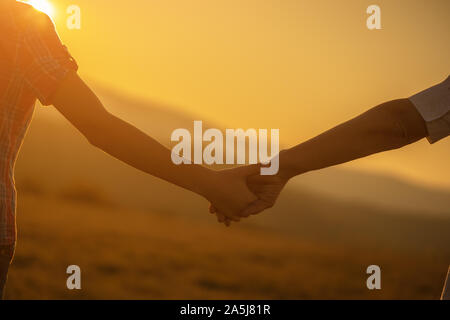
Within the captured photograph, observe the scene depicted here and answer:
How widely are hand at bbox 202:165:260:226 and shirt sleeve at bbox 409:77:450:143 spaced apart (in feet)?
3.54

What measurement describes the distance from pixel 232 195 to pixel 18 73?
1.56 m

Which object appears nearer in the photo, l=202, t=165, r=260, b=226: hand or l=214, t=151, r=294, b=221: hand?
l=202, t=165, r=260, b=226: hand

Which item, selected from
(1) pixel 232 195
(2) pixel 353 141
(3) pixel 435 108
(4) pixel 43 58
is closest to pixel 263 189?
(1) pixel 232 195

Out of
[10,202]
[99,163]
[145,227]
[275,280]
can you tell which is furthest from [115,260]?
[99,163]

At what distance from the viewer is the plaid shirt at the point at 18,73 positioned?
170cm

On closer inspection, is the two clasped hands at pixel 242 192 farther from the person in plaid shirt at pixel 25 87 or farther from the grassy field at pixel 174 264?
the grassy field at pixel 174 264

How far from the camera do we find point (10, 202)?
1768 millimetres

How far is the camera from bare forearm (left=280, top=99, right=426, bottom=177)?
7.76 ft

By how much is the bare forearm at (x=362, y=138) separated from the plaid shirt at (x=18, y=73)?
1.39 m

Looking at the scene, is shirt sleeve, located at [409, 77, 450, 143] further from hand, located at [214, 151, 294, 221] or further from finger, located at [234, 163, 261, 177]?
finger, located at [234, 163, 261, 177]

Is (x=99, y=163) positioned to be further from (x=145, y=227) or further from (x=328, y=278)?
(x=328, y=278)

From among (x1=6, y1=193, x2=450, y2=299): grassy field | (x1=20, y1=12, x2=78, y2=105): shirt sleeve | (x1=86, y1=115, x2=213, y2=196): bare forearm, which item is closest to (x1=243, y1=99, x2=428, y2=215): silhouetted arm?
(x1=86, y1=115, x2=213, y2=196): bare forearm

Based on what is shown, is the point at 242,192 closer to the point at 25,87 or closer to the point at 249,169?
the point at 249,169

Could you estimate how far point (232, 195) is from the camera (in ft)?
10.0
